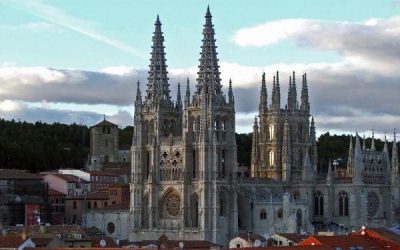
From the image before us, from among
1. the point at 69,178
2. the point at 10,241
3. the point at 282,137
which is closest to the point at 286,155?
the point at 282,137

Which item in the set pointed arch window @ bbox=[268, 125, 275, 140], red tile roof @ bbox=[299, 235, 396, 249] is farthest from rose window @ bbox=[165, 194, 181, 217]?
red tile roof @ bbox=[299, 235, 396, 249]

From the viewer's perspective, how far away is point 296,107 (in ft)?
486

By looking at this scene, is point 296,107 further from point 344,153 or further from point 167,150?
point 344,153

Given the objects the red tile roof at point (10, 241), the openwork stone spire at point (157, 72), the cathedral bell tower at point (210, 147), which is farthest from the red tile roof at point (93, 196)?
the red tile roof at point (10, 241)

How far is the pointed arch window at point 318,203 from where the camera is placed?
14162cm

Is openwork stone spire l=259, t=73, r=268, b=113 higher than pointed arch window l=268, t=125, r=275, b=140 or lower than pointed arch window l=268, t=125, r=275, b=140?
higher

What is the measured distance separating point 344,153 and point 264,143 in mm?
50404

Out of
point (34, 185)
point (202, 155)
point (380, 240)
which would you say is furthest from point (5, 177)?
point (380, 240)

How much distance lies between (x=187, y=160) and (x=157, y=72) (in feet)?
39.8

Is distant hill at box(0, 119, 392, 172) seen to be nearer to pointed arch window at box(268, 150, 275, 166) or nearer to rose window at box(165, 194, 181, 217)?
pointed arch window at box(268, 150, 275, 166)

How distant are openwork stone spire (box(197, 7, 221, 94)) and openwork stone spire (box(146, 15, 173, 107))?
18.1 feet

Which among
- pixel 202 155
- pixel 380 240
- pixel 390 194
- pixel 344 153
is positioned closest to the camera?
pixel 380 240

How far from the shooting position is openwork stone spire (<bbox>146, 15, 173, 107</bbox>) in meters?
138

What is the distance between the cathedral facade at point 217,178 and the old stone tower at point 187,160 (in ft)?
0.35
